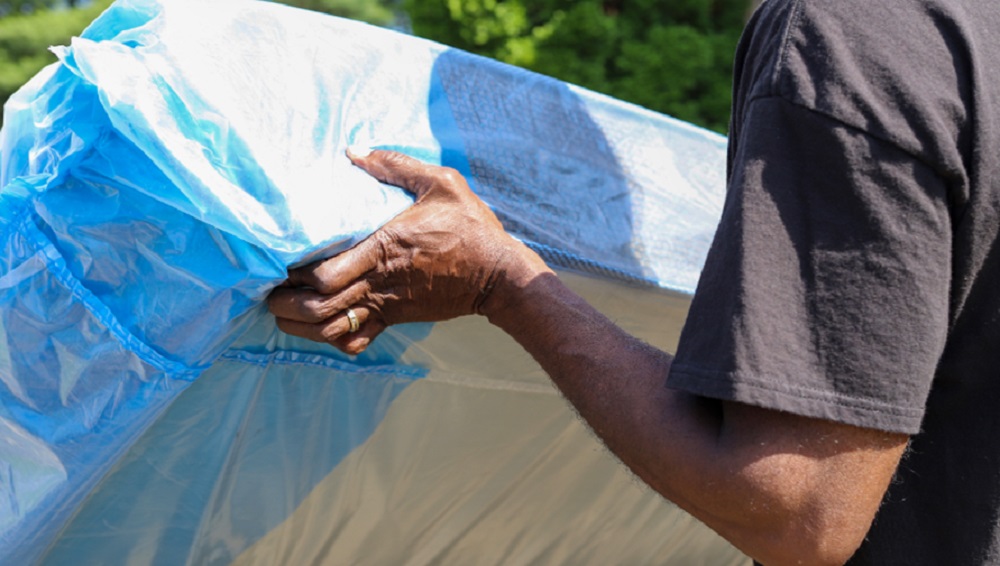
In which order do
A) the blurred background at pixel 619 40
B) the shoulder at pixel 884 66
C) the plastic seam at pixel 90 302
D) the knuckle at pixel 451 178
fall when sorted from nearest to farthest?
the shoulder at pixel 884 66
the plastic seam at pixel 90 302
the knuckle at pixel 451 178
the blurred background at pixel 619 40

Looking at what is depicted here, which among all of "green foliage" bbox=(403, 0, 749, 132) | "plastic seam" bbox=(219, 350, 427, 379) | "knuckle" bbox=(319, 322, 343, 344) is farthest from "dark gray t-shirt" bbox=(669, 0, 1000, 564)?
"green foliage" bbox=(403, 0, 749, 132)

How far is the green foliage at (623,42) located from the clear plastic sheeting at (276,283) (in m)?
2.63

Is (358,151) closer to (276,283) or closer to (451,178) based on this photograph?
(451,178)

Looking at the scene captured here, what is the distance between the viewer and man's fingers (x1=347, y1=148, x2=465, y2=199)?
1.40 meters

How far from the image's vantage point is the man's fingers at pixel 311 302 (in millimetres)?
1277

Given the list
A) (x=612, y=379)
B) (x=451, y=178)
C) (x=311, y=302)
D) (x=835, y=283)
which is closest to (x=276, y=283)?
(x=311, y=302)

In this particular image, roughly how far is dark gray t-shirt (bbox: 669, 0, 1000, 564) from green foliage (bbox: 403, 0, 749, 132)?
3470 millimetres

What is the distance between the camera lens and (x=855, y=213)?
1031mm

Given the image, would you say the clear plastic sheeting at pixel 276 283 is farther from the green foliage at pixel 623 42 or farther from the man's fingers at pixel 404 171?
the green foliage at pixel 623 42

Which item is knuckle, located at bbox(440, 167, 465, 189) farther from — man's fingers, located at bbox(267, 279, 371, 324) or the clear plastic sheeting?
man's fingers, located at bbox(267, 279, 371, 324)

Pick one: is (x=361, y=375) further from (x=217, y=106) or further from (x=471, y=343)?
(x=217, y=106)

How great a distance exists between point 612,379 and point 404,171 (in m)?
0.44

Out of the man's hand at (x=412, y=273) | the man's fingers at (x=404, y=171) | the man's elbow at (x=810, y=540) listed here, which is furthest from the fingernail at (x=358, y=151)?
the man's elbow at (x=810, y=540)

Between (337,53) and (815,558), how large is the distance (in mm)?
1001
